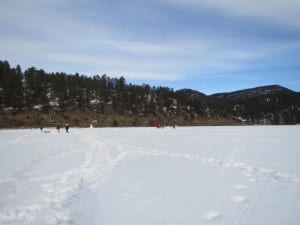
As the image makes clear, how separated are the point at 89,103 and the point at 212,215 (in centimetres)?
12621

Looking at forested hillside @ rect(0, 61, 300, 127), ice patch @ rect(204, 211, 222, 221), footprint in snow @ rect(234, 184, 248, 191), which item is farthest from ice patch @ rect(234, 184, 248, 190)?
forested hillside @ rect(0, 61, 300, 127)

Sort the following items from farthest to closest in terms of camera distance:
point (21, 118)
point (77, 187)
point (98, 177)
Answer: point (21, 118) < point (98, 177) < point (77, 187)

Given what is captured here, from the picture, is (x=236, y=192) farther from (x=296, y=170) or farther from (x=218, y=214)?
(x=296, y=170)

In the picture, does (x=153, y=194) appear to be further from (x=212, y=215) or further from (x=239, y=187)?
(x=239, y=187)

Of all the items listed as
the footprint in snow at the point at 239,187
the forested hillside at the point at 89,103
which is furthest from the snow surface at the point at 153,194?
the forested hillside at the point at 89,103

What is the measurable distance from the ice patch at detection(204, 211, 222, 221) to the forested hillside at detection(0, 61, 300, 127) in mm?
86642

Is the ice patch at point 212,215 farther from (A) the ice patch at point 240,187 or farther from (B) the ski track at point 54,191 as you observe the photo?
(B) the ski track at point 54,191

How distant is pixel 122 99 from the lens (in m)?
141

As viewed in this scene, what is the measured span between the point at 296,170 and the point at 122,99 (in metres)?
131

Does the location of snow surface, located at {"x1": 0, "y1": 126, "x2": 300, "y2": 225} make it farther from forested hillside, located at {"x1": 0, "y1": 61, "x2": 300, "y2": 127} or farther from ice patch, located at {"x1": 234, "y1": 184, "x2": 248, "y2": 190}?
forested hillside, located at {"x1": 0, "y1": 61, "x2": 300, "y2": 127}

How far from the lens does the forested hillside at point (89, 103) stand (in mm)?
100938

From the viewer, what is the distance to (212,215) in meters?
5.88

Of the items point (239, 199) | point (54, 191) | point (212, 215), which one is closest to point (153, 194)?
point (239, 199)

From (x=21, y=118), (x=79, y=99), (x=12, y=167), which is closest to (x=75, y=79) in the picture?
(x=79, y=99)
